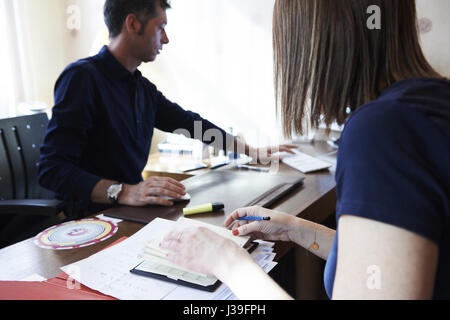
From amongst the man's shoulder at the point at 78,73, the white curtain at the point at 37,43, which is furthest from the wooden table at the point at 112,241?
the white curtain at the point at 37,43

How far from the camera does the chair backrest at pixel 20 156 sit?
144cm

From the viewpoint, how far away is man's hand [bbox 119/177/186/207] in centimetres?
107

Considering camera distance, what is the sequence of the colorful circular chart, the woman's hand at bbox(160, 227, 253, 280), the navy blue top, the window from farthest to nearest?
1. the window
2. the colorful circular chart
3. the woman's hand at bbox(160, 227, 253, 280)
4. the navy blue top

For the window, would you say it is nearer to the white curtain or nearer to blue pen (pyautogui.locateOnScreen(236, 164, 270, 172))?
the white curtain

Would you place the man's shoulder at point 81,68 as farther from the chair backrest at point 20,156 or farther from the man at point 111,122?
the chair backrest at point 20,156

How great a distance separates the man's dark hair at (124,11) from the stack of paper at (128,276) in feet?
3.07

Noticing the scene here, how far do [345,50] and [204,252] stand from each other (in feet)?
1.43

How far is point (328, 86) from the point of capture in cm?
67

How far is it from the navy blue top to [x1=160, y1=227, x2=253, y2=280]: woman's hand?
0.75 ft

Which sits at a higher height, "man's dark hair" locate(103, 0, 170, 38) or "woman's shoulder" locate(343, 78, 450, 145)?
"man's dark hair" locate(103, 0, 170, 38)

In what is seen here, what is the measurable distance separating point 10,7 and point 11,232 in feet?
5.47

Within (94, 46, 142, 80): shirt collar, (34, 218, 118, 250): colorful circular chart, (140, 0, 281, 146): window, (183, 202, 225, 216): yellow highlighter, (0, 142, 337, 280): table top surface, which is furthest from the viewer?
(140, 0, 281, 146): window

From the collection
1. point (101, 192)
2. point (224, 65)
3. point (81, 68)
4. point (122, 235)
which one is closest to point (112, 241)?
point (122, 235)

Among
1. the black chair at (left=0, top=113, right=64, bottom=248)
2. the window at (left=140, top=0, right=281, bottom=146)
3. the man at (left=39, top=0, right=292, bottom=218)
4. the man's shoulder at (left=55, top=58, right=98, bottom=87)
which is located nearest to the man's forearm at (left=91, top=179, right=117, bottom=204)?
the man at (left=39, top=0, right=292, bottom=218)
